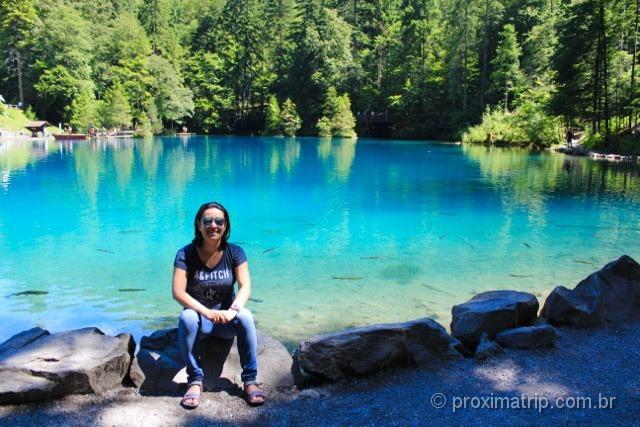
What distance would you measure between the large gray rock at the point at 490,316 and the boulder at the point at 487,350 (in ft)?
0.91

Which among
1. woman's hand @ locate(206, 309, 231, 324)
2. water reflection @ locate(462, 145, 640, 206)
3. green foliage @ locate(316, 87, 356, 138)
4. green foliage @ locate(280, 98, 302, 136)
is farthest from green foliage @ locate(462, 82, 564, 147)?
woman's hand @ locate(206, 309, 231, 324)

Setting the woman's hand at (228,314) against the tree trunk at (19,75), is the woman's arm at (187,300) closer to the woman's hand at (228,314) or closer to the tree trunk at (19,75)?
the woman's hand at (228,314)

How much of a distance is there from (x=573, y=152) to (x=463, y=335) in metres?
34.0

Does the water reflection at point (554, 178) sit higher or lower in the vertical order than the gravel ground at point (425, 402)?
higher

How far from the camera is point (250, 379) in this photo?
4012 millimetres

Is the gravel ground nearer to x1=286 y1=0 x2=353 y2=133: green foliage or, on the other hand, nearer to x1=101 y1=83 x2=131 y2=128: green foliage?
x1=101 y1=83 x2=131 y2=128: green foliage

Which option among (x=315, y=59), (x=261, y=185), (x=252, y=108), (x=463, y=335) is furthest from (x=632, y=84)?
(x=252, y=108)

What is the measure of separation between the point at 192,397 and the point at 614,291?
4721mm

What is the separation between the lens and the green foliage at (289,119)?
2586 inches

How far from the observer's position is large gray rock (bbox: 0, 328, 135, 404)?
3707 mm

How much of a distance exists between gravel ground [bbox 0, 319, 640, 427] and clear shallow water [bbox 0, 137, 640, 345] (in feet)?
7.58

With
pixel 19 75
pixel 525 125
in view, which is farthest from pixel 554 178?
pixel 19 75

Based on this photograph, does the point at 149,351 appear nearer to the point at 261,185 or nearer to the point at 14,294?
the point at 14,294

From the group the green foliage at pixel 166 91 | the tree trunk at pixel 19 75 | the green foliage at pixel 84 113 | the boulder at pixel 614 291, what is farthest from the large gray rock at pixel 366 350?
the tree trunk at pixel 19 75
